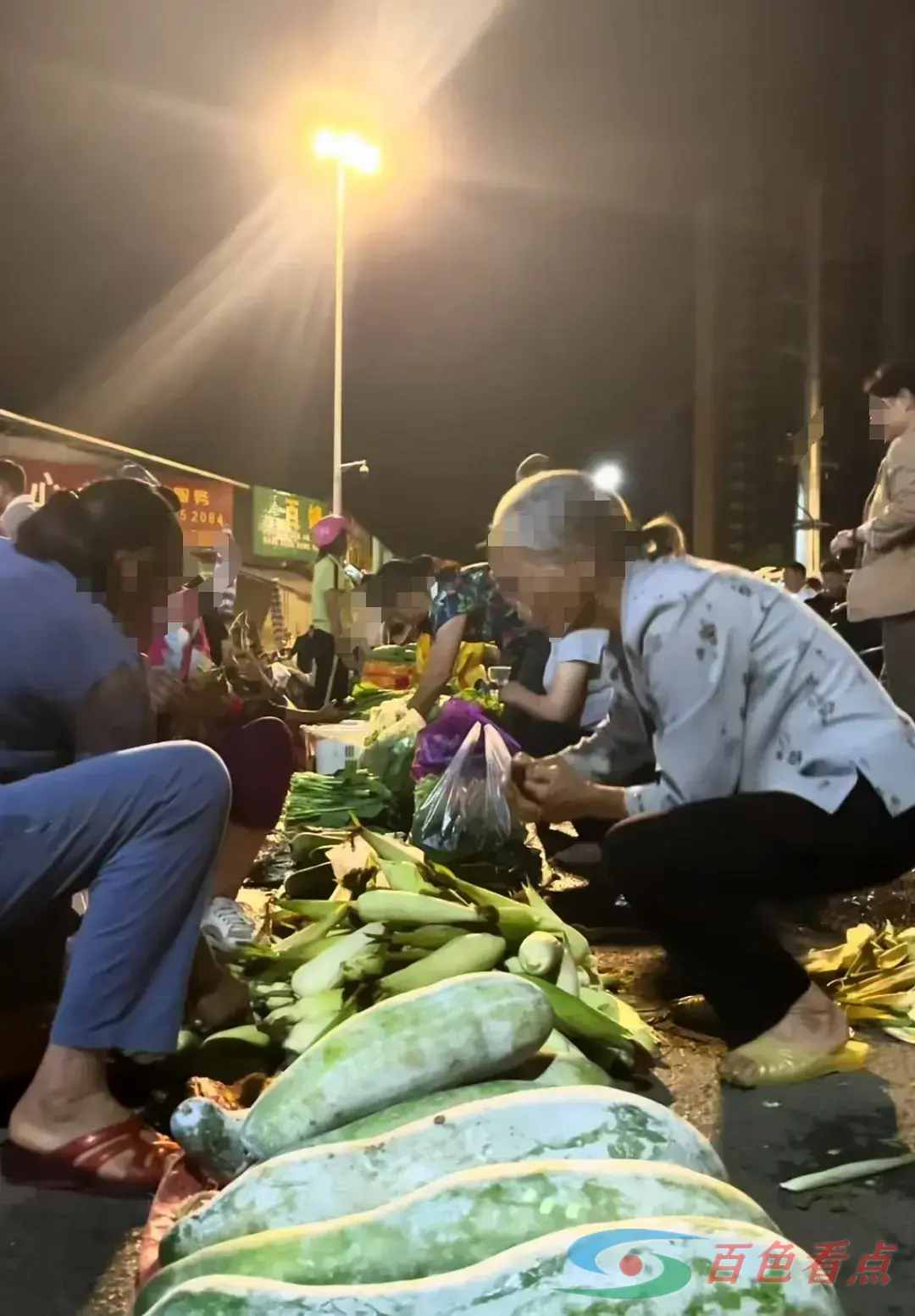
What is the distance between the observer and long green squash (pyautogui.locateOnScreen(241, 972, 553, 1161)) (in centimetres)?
161

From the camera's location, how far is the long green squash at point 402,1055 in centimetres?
161

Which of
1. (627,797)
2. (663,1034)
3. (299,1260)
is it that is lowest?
(663,1034)

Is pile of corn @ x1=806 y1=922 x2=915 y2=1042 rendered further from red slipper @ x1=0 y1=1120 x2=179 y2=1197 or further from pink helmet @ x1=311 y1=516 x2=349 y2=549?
pink helmet @ x1=311 y1=516 x2=349 y2=549

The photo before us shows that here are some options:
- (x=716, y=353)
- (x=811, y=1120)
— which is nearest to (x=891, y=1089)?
(x=811, y=1120)

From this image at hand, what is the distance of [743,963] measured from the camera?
2.58 metres

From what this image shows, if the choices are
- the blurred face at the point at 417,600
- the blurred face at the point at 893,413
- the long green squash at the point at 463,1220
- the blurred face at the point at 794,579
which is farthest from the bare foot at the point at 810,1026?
the blurred face at the point at 794,579

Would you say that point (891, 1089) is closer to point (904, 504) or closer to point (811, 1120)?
point (811, 1120)

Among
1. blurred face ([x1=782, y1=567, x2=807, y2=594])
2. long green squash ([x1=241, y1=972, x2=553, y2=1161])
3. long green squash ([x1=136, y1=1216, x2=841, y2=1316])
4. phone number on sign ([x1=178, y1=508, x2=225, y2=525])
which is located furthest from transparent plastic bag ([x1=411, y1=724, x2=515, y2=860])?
phone number on sign ([x1=178, y1=508, x2=225, y2=525])

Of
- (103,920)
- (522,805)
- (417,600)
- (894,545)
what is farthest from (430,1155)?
(417,600)

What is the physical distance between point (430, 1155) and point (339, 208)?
17.3m

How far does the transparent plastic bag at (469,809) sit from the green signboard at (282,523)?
16.2 meters

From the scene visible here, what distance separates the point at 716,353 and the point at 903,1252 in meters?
17.6

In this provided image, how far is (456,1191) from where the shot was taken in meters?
1.22

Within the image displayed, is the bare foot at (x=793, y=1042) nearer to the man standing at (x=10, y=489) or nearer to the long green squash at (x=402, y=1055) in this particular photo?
the long green squash at (x=402, y=1055)
